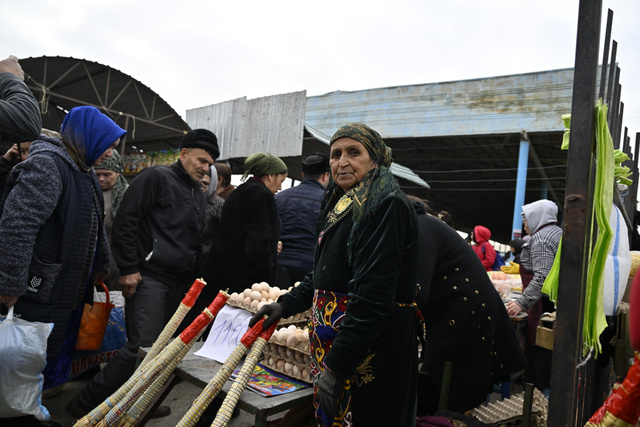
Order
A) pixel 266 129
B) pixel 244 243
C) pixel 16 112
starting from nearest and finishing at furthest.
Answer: pixel 16 112
pixel 244 243
pixel 266 129

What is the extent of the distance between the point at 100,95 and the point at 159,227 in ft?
30.9

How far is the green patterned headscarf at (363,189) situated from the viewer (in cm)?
168

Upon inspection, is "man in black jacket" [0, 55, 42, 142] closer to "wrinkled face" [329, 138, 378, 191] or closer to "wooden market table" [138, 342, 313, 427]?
"wooden market table" [138, 342, 313, 427]

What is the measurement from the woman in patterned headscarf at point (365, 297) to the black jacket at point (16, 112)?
169 centimetres

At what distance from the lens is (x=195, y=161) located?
123 inches

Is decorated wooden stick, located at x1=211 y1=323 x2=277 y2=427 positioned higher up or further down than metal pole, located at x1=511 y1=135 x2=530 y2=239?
further down

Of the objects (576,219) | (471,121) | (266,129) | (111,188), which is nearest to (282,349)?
(576,219)

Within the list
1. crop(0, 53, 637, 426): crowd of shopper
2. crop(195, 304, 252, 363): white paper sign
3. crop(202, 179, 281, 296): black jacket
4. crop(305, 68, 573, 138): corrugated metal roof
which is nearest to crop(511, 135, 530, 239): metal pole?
crop(305, 68, 573, 138): corrugated metal roof

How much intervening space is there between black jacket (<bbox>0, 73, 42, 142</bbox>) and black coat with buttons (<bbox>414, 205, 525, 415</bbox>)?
222 centimetres

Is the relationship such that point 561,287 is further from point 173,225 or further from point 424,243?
point 173,225

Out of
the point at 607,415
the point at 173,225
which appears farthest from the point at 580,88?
the point at 173,225

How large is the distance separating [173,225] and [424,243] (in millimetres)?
1754

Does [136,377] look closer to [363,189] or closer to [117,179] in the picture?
[363,189]

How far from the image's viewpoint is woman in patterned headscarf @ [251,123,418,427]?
156cm
